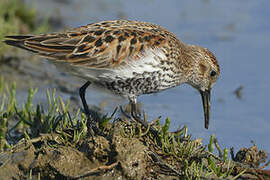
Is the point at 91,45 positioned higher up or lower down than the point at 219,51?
lower down

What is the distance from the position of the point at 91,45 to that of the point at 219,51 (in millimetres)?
4957

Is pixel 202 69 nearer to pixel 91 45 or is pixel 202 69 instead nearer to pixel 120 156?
pixel 91 45

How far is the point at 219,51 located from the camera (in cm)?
1010

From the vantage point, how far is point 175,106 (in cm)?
834

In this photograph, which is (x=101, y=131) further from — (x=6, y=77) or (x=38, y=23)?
(x=38, y=23)

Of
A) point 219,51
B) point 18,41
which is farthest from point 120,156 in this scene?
point 219,51

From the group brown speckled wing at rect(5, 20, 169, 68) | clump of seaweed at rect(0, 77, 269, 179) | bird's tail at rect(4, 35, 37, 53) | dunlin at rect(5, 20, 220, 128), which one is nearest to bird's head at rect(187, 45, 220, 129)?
dunlin at rect(5, 20, 220, 128)

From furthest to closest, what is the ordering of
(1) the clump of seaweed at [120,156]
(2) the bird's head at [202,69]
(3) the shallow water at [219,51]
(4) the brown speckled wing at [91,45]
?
1. (3) the shallow water at [219,51]
2. (2) the bird's head at [202,69]
3. (4) the brown speckled wing at [91,45]
4. (1) the clump of seaweed at [120,156]

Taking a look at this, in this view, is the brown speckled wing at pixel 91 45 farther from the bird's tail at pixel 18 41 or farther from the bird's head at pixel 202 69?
the bird's head at pixel 202 69

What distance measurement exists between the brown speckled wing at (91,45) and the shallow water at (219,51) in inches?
80.2

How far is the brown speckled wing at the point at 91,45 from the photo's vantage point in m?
5.61

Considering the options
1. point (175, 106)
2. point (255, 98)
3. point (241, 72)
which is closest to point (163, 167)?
point (175, 106)

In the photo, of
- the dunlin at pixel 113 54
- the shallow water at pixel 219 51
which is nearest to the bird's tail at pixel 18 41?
the dunlin at pixel 113 54

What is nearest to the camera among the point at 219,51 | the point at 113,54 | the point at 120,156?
the point at 120,156
